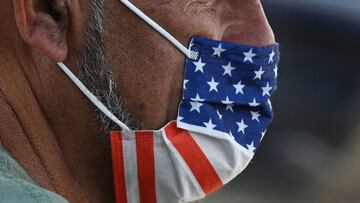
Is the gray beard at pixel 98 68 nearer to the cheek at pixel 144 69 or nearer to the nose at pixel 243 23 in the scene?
the cheek at pixel 144 69

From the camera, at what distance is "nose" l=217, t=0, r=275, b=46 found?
2.07 m

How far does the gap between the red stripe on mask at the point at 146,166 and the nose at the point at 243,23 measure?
359 millimetres

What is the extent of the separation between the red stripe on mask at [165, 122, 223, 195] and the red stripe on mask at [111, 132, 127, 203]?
133 mm

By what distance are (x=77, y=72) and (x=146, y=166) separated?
0.33 metres

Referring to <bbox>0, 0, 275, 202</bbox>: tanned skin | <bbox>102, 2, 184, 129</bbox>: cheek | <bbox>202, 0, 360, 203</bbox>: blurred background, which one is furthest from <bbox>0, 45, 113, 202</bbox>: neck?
<bbox>202, 0, 360, 203</bbox>: blurred background

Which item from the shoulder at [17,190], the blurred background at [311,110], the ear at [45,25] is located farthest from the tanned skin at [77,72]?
the blurred background at [311,110]

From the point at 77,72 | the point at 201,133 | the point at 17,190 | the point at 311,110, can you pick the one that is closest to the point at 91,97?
the point at 77,72

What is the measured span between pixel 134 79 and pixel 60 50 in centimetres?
22

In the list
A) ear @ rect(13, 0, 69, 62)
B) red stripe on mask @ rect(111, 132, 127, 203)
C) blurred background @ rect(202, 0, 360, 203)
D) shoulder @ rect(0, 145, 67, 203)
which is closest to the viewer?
shoulder @ rect(0, 145, 67, 203)

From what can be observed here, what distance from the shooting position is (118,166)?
2.00 meters

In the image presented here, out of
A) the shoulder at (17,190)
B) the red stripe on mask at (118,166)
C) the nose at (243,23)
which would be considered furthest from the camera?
the nose at (243,23)

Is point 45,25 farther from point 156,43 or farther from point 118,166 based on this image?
point 118,166

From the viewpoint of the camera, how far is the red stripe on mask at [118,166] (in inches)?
77.5

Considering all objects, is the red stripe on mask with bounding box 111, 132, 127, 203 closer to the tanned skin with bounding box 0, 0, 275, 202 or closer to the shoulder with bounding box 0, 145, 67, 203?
the tanned skin with bounding box 0, 0, 275, 202
